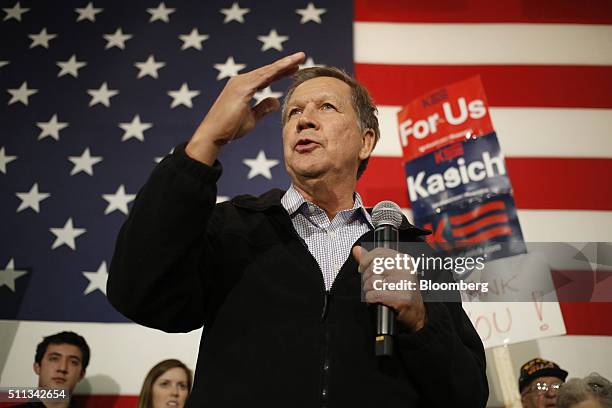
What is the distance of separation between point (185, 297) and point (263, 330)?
0.16 m

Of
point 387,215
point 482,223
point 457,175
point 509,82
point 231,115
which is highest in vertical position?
point 509,82

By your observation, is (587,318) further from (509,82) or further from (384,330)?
(384,330)

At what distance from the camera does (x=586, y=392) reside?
7.31 feet

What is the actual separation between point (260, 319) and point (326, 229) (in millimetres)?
315

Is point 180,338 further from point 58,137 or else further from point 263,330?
point 263,330

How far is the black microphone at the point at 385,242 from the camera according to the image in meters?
1.20

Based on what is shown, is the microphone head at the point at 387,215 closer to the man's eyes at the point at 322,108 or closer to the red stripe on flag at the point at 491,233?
the man's eyes at the point at 322,108

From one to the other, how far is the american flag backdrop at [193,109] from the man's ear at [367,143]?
141 cm

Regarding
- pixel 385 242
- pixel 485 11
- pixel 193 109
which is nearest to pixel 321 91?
pixel 385 242

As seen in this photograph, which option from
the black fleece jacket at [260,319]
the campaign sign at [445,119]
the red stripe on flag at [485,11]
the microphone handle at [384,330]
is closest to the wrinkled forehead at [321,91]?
the black fleece jacket at [260,319]

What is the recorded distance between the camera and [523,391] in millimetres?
2795

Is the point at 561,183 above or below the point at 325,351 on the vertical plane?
above

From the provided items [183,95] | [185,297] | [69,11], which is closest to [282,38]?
[183,95]

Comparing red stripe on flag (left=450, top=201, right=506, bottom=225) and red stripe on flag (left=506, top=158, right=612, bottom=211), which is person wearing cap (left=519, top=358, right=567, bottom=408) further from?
red stripe on flag (left=506, top=158, right=612, bottom=211)
